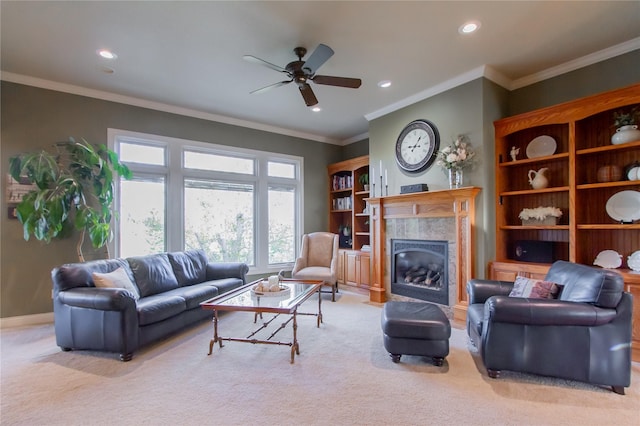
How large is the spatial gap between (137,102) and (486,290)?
5.17m

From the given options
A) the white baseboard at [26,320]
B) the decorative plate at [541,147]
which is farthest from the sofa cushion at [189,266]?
the decorative plate at [541,147]

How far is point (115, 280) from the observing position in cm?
310

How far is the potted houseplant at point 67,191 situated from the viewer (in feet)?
11.0

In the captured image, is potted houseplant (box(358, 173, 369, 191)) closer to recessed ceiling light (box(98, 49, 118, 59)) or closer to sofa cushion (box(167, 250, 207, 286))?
sofa cushion (box(167, 250, 207, 286))

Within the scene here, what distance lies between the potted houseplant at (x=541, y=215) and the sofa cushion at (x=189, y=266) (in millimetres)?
4310

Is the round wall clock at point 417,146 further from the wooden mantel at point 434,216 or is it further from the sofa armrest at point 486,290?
the sofa armrest at point 486,290

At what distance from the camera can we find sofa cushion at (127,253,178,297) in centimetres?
353

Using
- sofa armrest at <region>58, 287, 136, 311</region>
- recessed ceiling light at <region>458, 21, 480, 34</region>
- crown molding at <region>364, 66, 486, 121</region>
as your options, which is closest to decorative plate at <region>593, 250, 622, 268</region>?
crown molding at <region>364, 66, 486, 121</region>

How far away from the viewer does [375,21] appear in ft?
8.82

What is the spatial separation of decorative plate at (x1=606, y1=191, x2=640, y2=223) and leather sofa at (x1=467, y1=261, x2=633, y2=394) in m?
1.22

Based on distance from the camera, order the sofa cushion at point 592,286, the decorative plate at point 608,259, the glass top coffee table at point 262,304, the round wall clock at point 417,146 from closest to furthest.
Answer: the sofa cushion at point 592,286, the glass top coffee table at point 262,304, the decorative plate at point 608,259, the round wall clock at point 417,146

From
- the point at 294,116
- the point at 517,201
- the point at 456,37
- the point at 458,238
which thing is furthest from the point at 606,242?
the point at 294,116

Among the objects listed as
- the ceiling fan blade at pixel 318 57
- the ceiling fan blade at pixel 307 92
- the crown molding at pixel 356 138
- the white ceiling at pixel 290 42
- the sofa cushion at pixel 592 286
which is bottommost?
the sofa cushion at pixel 592 286

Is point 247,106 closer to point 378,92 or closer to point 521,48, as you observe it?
point 378,92
